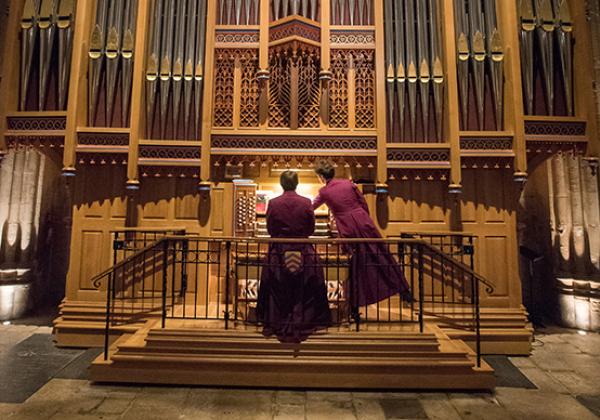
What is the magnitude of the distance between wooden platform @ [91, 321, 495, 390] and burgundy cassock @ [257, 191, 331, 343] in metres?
0.18

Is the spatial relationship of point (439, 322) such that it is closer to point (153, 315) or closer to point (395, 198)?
point (395, 198)

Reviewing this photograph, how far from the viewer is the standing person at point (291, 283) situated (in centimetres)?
436

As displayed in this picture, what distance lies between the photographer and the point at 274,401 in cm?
386

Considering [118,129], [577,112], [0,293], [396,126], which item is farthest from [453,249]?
[0,293]

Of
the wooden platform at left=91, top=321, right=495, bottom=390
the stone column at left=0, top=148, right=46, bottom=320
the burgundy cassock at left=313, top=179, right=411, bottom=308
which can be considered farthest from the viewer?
the stone column at left=0, top=148, right=46, bottom=320

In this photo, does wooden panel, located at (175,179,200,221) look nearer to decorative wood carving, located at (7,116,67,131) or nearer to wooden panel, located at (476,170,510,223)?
decorative wood carving, located at (7,116,67,131)

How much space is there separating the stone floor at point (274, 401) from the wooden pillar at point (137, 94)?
2.99 meters

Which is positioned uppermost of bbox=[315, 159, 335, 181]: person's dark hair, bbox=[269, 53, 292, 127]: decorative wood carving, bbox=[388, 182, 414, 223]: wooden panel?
bbox=[269, 53, 292, 127]: decorative wood carving

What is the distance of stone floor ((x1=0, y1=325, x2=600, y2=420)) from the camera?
3584 mm

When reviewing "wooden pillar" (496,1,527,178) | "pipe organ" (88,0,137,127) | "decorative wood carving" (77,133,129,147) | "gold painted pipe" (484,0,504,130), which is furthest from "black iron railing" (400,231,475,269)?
"pipe organ" (88,0,137,127)

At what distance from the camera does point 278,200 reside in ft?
14.5

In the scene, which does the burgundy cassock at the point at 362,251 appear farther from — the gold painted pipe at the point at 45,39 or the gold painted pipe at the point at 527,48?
the gold painted pipe at the point at 45,39

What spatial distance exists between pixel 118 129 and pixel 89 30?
6.22 ft

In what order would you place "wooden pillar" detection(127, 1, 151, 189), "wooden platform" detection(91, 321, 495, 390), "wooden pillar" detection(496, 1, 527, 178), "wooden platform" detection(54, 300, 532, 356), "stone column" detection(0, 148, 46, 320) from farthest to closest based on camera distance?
1. "stone column" detection(0, 148, 46, 320)
2. "wooden pillar" detection(127, 1, 151, 189)
3. "wooden pillar" detection(496, 1, 527, 178)
4. "wooden platform" detection(54, 300, 532, 356)
5. "wooden platform" detection(91, 321, 495, 390)
